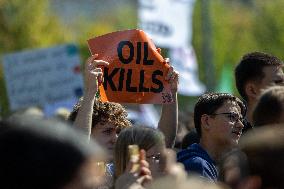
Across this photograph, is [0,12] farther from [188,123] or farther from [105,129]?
[105,129]

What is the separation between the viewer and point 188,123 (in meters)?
11.1

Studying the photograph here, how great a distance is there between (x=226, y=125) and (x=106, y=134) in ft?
2.34

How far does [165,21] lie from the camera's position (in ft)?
62.4

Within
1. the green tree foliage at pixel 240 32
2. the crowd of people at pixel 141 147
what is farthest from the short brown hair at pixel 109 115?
the green tree foliage at pixel 240 32

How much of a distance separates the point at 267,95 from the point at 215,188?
0.82 metres

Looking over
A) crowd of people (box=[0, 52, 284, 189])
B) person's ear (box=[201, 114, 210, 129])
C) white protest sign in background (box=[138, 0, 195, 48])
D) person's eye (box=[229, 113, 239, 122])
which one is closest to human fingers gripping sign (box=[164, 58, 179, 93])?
crowd of people (box=[0, 52, 284, 189])

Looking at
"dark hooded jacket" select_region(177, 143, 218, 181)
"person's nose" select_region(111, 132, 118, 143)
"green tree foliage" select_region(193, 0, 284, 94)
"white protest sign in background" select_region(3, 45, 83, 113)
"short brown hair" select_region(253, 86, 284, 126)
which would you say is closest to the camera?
"short brown hair" select_region(253, 86, 284, 126)

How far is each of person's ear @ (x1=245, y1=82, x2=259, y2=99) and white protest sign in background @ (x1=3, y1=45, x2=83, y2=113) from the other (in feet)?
23.5

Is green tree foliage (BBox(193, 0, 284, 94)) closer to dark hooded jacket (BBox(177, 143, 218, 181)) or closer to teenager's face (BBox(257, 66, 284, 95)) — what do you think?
teenager's face (BBox(257, 66, 284, 95))

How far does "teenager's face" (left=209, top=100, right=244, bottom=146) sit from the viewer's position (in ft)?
21.7

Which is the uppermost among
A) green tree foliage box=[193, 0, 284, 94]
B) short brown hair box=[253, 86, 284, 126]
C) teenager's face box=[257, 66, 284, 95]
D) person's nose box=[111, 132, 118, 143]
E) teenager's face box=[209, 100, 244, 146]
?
green tree foliage box=[193, 0, 284, 94]

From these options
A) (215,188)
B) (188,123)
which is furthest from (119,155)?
(188,123)

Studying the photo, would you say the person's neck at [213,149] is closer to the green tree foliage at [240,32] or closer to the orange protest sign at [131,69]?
the orange protest sign at [131,69]

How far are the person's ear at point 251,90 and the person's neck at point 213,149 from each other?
0.59 meters
